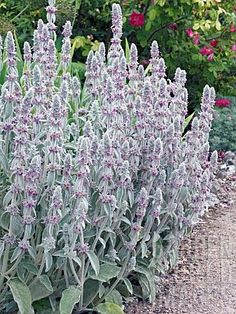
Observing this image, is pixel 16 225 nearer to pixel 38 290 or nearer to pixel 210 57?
pixel 38 290

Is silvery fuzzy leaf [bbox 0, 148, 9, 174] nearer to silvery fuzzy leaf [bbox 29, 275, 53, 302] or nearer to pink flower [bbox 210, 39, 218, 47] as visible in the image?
silvery fuzzy leaf [bbox 29, 275, 53, 302]

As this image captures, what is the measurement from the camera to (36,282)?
307cm

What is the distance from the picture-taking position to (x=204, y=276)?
12.8 feet

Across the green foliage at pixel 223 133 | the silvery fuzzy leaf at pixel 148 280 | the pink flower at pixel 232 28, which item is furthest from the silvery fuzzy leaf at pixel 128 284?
the pink flower at pixel 232 28

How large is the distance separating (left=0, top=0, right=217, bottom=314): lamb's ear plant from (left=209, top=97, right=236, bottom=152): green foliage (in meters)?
2.49

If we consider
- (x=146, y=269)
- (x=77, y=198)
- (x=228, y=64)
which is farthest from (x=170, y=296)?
(x=228, y=64)

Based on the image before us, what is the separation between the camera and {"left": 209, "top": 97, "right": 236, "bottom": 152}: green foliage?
6.32m

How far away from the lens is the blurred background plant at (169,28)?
254 inches

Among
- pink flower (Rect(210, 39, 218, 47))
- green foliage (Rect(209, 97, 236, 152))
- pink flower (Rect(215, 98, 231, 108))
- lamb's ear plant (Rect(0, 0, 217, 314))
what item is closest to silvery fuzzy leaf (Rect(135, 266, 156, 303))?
lamb's ear plant (Rect(0, 0, 217, 314))

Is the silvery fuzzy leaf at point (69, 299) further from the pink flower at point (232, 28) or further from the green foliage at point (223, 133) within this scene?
the pink flower at point (232, 28)

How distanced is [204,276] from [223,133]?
270cm

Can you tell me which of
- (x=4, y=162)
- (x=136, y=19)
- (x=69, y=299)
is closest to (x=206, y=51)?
(x=136, y=19)

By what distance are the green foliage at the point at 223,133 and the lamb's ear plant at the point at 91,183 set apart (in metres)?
2.49

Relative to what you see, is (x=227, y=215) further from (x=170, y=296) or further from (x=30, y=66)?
(x=30, y=66)
